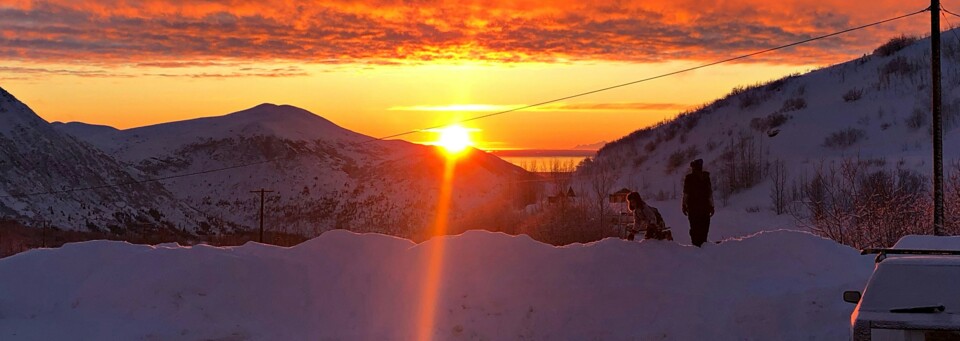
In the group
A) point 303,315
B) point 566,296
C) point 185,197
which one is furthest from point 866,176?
point 185,197

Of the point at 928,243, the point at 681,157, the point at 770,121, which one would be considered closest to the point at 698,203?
the point at 928,243

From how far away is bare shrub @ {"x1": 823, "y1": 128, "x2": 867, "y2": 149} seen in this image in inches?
1881

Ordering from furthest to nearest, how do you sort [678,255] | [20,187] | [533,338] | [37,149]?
1. [37,149]
2. [20,187]
3. [678,255]
4. [533,338]

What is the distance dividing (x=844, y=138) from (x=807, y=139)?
296 centimetres

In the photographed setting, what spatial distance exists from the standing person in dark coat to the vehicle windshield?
8.69 metres

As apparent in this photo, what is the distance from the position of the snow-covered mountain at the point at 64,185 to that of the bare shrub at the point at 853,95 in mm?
43689

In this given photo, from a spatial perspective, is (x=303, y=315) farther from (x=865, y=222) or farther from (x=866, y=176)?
(x=866, y=176)

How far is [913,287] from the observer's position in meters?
6.15

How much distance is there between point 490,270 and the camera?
1294 centimetres

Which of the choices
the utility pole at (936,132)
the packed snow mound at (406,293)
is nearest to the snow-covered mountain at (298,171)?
the utility pole at (936,132)

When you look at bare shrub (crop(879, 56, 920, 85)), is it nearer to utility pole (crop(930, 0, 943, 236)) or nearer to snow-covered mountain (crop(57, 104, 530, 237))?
snow-covered mountain (crop(57, 104, 530, 237))

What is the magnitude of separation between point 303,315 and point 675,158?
159 ft

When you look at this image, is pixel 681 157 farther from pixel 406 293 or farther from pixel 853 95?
pixel 406 293

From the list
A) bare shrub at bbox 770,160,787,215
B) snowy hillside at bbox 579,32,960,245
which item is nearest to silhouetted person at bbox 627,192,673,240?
snowy hillside at bbox 579,32,960,245
